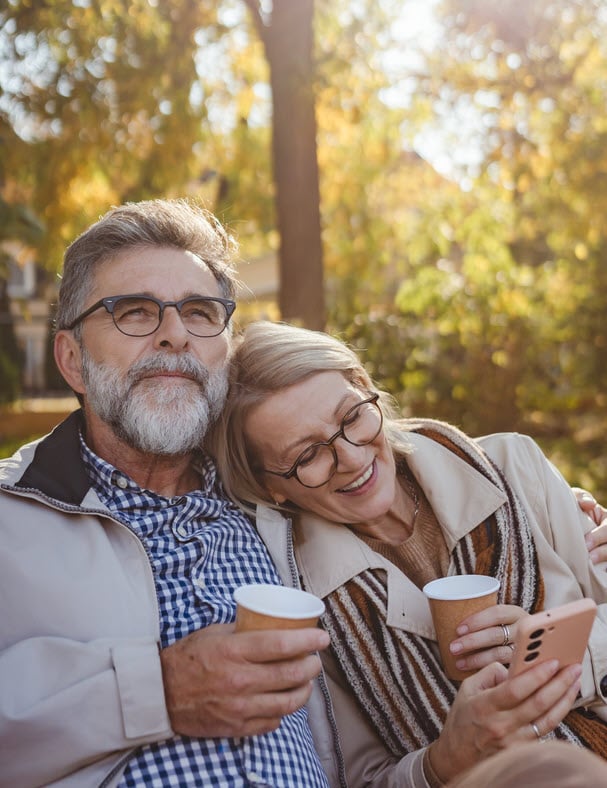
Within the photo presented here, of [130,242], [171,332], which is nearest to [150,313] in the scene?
[171,332]

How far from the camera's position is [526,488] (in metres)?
3.07

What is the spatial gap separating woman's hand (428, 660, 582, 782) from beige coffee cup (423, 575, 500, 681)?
0.19 meters

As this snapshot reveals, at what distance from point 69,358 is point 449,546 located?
1.48m

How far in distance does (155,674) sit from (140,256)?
1.37 metres

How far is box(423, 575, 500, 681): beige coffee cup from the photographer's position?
2354mm

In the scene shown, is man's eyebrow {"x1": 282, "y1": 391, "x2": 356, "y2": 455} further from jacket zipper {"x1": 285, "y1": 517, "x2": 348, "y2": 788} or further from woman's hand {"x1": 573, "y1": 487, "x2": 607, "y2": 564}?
woman's hand {"x1": 573, "y1": 487, "x2": 607, "y2": 564}

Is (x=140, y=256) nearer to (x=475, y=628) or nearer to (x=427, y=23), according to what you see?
(x=475, y=628)

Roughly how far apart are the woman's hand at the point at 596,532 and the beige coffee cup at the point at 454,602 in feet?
2.24

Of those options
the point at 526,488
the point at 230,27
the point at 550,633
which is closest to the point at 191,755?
the point at 550,633

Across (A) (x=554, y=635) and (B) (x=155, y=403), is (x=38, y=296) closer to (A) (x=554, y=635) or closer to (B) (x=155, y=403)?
(B) (x=155, y=403)

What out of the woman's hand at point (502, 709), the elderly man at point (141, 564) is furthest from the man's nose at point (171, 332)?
the woman's hand at point (502, 709)

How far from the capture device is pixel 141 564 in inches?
97.9

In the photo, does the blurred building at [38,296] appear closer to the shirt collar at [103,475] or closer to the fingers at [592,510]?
the shirt collar at [103,475]

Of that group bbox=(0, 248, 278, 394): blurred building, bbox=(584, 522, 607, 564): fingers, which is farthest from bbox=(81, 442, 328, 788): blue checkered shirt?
bbox=(0, 248, 278, 394): blurred building
